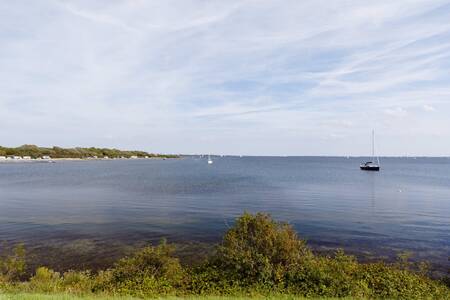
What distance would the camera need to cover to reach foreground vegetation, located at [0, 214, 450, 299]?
10.7 m

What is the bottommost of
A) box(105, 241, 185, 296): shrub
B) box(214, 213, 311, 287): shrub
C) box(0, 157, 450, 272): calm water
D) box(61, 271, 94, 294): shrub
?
box(0, 157, 450, 272): calm water

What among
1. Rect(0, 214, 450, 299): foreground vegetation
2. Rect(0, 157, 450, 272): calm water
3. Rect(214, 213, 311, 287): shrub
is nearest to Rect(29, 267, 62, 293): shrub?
Rect(0, 214, 450, 299): foreground vegetation

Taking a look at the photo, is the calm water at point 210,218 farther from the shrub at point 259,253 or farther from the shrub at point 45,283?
the shrub at point 259,253

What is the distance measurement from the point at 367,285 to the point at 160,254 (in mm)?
7788

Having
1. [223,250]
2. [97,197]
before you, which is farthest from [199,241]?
[97,197]

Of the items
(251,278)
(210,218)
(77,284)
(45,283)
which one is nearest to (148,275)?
(77,284)

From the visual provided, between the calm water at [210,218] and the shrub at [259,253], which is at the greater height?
the shrub at [259,253]

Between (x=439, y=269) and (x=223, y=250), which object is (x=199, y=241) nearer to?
(x=223, y=250)

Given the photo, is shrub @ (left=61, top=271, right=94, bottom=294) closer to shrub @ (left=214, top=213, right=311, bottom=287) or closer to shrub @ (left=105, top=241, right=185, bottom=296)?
shrub @ (left=105, top=241, right=185, bottom=296)

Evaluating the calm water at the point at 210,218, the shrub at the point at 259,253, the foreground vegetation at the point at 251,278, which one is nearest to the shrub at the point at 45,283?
the foreground vegetation at the point at 251,278

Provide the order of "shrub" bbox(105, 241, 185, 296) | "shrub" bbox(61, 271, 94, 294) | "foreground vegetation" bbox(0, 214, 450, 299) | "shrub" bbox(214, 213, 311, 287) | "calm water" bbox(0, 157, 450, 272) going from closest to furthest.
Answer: "foreground vegetation" bbox(0, 214, 450, 299) → "shrub" bbox(61, 271, 94, 294) → "shrub" bbox(105, 241, 185, 296) → "shrub" bbox(214, 213, 311, 287) → "calm water" bbox(0, 157, 450, 272)

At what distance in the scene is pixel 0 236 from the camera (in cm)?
2244

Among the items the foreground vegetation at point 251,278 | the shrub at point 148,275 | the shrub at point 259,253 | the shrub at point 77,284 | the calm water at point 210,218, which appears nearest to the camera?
the foreground vegetation at point 251,278

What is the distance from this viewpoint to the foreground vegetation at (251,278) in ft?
35.1
